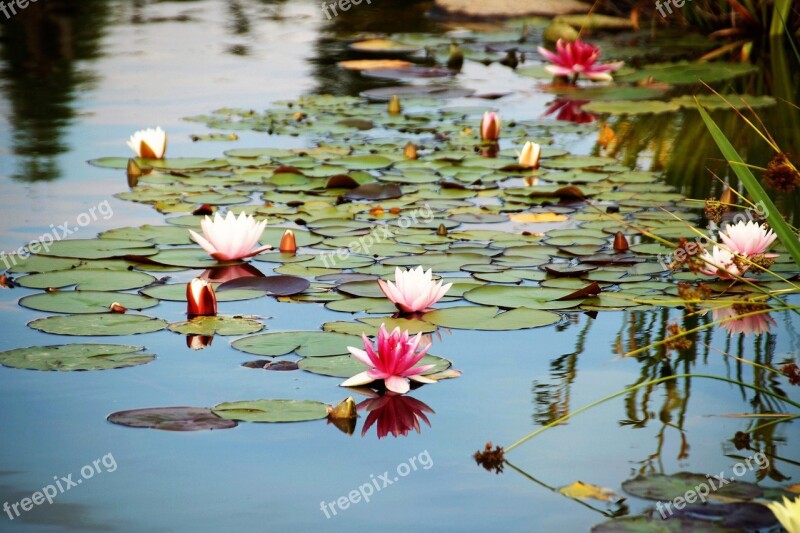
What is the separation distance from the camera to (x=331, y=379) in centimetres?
243

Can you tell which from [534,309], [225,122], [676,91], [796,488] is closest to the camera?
[796,488]

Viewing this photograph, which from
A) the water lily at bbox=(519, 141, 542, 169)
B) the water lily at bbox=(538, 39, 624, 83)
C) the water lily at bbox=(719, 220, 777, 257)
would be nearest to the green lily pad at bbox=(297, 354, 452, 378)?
the water lily at bbox=(719, 220, 777, 257)

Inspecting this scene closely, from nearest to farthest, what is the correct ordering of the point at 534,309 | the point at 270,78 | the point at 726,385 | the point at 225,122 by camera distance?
the point at 726,385, the point at 534,309, the point at 225,122, the point at 270,78

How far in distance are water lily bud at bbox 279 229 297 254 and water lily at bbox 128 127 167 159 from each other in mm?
1480

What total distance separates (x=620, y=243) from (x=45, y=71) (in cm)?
555

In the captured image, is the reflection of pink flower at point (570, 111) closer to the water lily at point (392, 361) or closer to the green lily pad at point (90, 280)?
the green lily pad at point (90, 280)

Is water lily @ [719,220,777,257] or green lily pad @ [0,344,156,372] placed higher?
water lily @ [719,220,777,257]

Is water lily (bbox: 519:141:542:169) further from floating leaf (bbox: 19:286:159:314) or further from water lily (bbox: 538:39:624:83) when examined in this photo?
→ water lily (bbox: 538:39:624:83)

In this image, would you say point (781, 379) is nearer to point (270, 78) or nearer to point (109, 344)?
point (109, 344)

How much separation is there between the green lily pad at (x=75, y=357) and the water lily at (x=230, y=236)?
2.27ft

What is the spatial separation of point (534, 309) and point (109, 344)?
1.09 metres

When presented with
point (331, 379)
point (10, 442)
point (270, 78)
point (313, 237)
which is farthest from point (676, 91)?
point (10, 442)

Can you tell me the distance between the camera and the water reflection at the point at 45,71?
5137 mm

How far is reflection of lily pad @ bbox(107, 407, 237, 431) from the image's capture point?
7.12 feet
